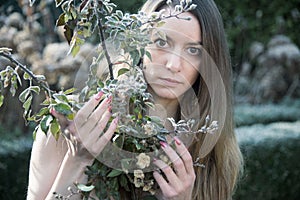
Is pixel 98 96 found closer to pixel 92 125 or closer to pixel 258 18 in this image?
pixel 92 125

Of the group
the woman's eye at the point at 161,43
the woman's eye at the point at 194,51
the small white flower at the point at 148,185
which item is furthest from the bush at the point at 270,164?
the small white flower at the point at 148,185

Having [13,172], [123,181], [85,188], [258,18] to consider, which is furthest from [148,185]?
[258,18]

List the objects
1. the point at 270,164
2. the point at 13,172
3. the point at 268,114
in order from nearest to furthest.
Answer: the point at 13,172
the point at 270,164
the point at 268,114

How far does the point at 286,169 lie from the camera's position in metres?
5.47

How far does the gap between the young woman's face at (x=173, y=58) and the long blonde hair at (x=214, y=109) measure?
0.06m

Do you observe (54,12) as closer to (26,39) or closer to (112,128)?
(26,39)

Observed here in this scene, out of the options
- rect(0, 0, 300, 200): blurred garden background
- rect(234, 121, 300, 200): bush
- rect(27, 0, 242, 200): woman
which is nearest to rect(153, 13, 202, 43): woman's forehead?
rect(27, 0, 242, 200): woman

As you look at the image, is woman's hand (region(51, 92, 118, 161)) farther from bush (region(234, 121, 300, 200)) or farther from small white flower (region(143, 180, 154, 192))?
bush (region(234, 121, 300, 200))

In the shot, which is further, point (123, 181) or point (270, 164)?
point (270, 164)

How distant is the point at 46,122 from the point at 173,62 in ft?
1.50

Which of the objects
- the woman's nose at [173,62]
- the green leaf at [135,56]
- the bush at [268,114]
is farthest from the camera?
the bush at [268,114]

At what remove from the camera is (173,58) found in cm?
168

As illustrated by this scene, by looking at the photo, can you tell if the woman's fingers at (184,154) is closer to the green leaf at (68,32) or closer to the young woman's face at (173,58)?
the young woman's face at (173,58)

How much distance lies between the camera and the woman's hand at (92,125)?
53.9 inches
